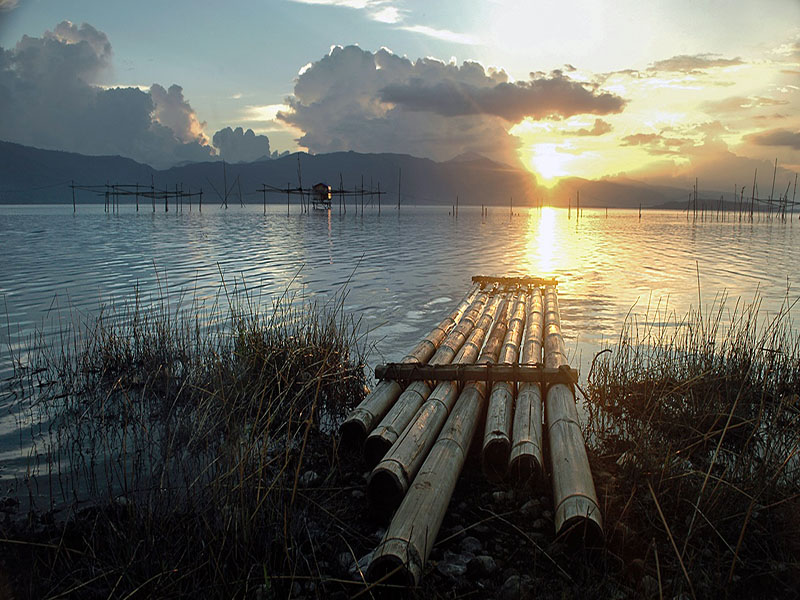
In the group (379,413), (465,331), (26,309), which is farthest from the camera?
(26,309)

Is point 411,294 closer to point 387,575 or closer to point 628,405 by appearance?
point 628,405

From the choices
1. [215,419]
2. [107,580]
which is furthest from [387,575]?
[215,419]

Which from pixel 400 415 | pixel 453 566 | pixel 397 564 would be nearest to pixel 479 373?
pixel 400 415

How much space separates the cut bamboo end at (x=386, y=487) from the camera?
13.4 ft

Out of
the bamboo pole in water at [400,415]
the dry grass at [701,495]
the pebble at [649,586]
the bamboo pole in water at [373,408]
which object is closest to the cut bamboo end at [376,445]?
the bamboo pole in water at [400,415]

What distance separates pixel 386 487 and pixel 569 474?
1373 millimetres

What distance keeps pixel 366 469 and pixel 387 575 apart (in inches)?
79.8

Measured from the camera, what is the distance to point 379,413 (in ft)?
18.5

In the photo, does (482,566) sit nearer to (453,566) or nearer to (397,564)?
(453,566)

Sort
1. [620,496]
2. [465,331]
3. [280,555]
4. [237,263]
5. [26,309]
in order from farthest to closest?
1. [237,263]
2. [26,309]
3. [465,331]
4. [620,496]
5. [280,555]

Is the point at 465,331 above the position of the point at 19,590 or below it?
above

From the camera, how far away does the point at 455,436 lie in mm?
4773

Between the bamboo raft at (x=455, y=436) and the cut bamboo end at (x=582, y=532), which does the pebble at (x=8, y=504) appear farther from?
the cut bamboo end at (x=582, y=532)

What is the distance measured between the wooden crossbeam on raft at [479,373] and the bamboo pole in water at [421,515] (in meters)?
1.15
